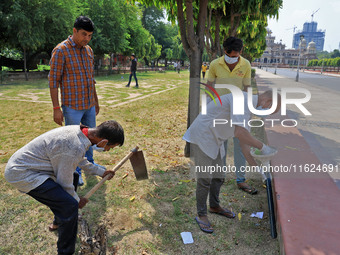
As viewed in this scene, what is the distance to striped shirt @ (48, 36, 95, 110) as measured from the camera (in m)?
3.15

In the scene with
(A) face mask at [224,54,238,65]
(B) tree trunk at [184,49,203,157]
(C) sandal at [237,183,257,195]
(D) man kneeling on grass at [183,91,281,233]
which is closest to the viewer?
(D) man kneeling on grass at [183,91,281,233]

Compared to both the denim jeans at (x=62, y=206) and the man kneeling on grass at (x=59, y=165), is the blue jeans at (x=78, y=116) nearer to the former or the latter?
the man kneeling on grass at (x=59, y=165)

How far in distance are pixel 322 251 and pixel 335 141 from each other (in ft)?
14.9

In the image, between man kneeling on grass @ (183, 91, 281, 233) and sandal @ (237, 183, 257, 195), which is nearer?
man kneeling on grass @ (183, 91, 281, 233)

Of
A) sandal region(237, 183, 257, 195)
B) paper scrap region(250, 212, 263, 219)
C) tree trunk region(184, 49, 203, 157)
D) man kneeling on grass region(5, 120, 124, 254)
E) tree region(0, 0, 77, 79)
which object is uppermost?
tree region(0, 0, 77, 79)

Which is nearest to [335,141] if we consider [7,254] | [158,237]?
[158,237]

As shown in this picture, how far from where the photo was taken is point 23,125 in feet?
21.6

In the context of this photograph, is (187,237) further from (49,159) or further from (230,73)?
(230,73)

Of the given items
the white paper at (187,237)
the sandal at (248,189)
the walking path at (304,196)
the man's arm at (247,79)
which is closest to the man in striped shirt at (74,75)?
the white paper at (187,237)

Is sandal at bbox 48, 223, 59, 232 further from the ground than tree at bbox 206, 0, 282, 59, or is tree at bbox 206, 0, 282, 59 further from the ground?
tree at bbox 206, 0, 282, 59

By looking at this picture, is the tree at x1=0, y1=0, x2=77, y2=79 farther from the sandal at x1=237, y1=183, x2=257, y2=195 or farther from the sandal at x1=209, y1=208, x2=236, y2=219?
the sandal at x1=209, y1=208, x2=236, y2=219

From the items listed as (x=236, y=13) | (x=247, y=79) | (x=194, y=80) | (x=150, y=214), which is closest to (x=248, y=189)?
(x=150, y=214)

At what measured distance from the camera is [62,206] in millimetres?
2168

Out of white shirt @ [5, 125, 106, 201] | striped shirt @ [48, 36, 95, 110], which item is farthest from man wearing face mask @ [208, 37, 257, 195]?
white shirt @ [5, 125, 106, 201]
